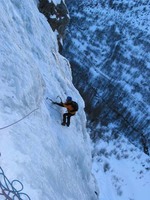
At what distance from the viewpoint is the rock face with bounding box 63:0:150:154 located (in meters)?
25.6

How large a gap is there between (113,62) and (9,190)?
25.6 metres

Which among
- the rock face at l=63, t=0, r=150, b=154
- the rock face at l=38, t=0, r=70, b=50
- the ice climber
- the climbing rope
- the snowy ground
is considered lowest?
the rock face at l=63, t=0, r=150, b=154

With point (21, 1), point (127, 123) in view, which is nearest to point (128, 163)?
point (127, 123)

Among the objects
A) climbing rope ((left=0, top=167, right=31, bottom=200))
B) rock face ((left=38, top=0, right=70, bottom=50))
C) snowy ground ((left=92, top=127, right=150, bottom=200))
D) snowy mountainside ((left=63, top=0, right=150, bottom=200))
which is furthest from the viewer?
rock face ((left=38, top=0, right=70, bottom=50))

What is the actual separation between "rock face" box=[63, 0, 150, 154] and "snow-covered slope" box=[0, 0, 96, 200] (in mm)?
8652

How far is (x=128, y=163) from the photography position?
2033cm

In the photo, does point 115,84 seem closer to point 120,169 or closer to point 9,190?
point 120,169

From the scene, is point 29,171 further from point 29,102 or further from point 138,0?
point 138,0

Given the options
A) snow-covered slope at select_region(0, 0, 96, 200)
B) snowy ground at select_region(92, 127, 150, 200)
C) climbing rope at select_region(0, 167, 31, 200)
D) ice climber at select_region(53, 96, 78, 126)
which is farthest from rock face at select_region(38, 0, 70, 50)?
climbing rope at select_region(0, 167, 31, 200)

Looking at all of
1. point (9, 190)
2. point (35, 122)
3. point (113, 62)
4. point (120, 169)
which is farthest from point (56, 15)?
point (9, 190)

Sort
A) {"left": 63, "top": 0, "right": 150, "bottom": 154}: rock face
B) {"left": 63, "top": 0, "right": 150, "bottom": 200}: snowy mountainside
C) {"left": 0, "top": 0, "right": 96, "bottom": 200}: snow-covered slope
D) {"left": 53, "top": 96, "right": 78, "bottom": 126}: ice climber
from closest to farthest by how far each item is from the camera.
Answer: {"left": 0, "top": 0, "right": 96, "bottom": 200}: snow-covered slope < {"left": 53, "top": 96, "right": 78, "bottom": 126}: ice climber < {"left": 63, "top": 0, "right": 150, "bottom": 200}: snowy mountainside < {"left": 63, "top": 0, "right": 150, "bottom": 154}: rock face

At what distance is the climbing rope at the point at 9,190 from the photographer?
5854 mm

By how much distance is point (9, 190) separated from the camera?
5930 mm

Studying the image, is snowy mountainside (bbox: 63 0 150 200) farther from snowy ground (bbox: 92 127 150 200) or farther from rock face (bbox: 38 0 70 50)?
rock face (bbox: 38 0 70 50)
